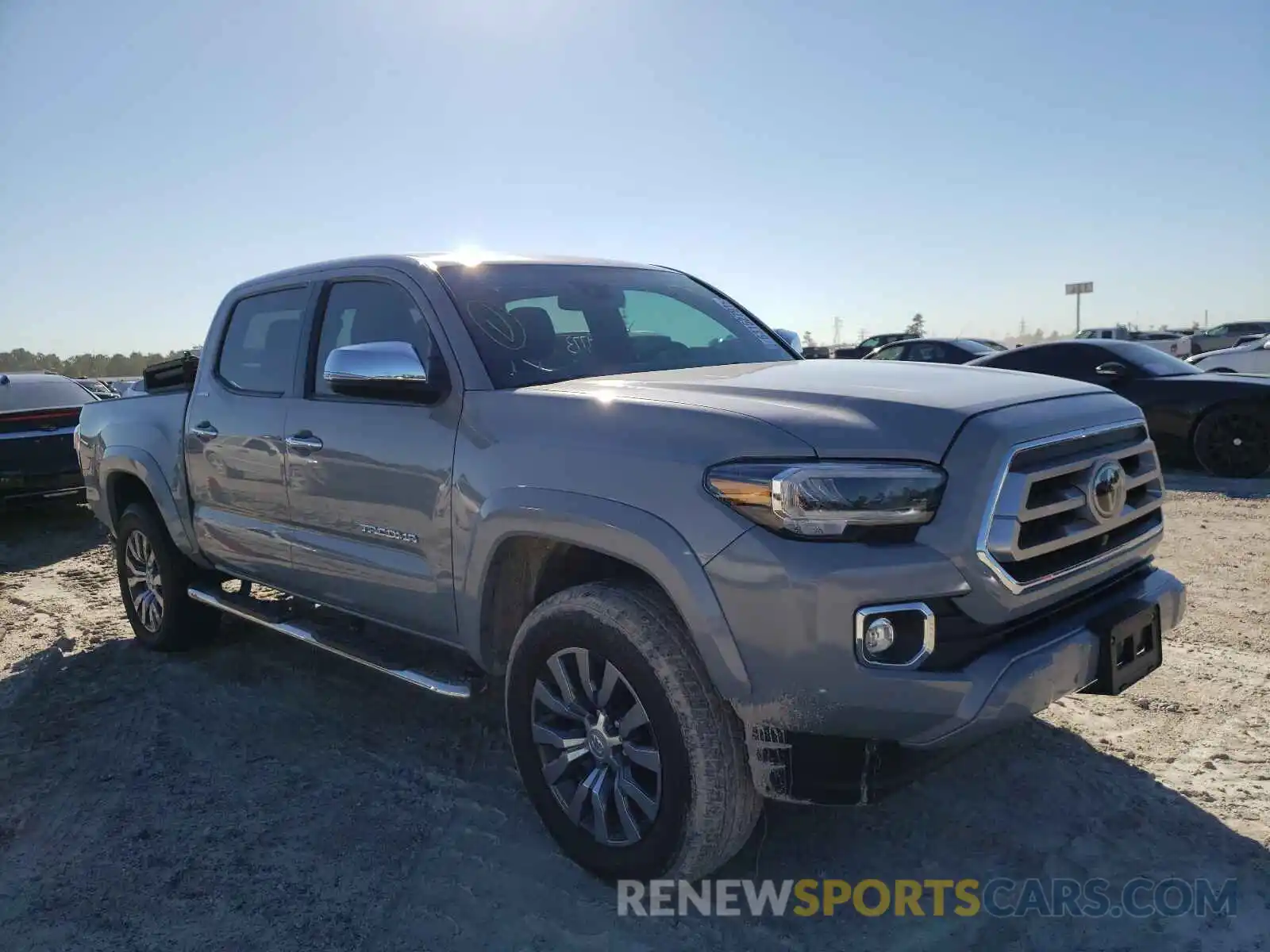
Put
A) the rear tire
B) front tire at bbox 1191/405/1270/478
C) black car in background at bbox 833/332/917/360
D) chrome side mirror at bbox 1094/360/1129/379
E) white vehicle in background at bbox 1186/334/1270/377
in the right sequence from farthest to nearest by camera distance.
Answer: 1. black car in background at bbox 833/332/917/360
2. white vehicle in background at bbox 1186/334/1270/377
3. chrome side mirror at bbox 1094/360/1129/379
4. front tire at bbox 1191/405/1270/478
5. the rear tire

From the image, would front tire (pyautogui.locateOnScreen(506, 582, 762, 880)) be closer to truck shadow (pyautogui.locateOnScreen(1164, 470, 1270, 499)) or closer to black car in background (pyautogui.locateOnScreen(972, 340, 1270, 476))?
black car in background (pyautogui.locateOnScreen(972, 340, 1270, 476))

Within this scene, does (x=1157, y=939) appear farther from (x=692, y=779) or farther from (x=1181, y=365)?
(x=1181, y=365)

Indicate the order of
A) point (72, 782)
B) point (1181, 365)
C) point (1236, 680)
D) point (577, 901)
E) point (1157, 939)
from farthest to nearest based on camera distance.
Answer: point (1181, 365), point (1236, 680), point (72, 782), point (577, 901), point (1157, 939)

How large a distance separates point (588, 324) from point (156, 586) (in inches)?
130

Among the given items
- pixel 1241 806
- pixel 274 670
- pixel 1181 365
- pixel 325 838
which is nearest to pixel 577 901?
pixel 325 838

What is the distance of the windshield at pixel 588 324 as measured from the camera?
11.2 ft

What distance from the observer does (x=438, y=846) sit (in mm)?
3135

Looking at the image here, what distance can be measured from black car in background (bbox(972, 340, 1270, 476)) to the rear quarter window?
9.52m

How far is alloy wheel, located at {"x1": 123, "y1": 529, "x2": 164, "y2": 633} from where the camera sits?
17.6 ft

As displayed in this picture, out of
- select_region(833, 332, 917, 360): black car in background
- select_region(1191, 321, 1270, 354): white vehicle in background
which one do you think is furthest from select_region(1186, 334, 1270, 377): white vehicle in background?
select_region(1191, 321, 1270, 354): white vehicle in background

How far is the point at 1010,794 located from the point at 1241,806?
720 millimetres

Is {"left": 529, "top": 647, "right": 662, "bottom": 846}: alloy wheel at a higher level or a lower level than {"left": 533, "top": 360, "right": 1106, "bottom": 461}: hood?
lower

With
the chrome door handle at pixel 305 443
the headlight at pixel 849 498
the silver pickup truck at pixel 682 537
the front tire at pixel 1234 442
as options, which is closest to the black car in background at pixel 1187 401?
the front tire at pixel 1234 442

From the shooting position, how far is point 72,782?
3775mm
